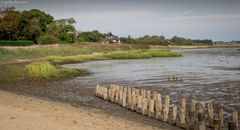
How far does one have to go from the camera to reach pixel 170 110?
2272cm

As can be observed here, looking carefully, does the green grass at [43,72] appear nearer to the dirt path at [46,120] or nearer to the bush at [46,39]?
the dirt path at [46,120]

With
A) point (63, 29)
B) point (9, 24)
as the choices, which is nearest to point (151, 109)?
point (9, 24)

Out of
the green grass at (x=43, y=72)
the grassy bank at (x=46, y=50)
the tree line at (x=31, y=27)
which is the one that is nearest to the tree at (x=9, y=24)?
the tree line at (x=31, y=27)

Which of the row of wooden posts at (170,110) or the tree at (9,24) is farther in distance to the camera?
the tree at (9,24)

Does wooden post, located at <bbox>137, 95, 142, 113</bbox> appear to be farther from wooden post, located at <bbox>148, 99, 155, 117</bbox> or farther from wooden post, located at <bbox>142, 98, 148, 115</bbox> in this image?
wooden post, located at <bbox>148, 99, 155, 117</bbox>

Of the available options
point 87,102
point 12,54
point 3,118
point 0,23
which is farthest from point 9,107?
point 0,23

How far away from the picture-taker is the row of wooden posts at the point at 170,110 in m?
16.8

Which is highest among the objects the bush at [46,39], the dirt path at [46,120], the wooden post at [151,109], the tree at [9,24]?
the tree at [9,24]

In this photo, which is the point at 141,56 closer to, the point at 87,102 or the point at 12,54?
the point at 12,54

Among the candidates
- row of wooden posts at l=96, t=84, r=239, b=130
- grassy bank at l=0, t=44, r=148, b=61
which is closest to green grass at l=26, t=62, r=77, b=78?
row of wooden posts at l=96, t=84, r=239, b=130

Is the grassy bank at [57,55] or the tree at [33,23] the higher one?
the tree at [33,23]

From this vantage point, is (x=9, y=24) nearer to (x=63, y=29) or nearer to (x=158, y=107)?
(x=63, y=29)

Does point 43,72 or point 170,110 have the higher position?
point 43,72

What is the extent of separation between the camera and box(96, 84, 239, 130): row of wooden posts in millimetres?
16750
